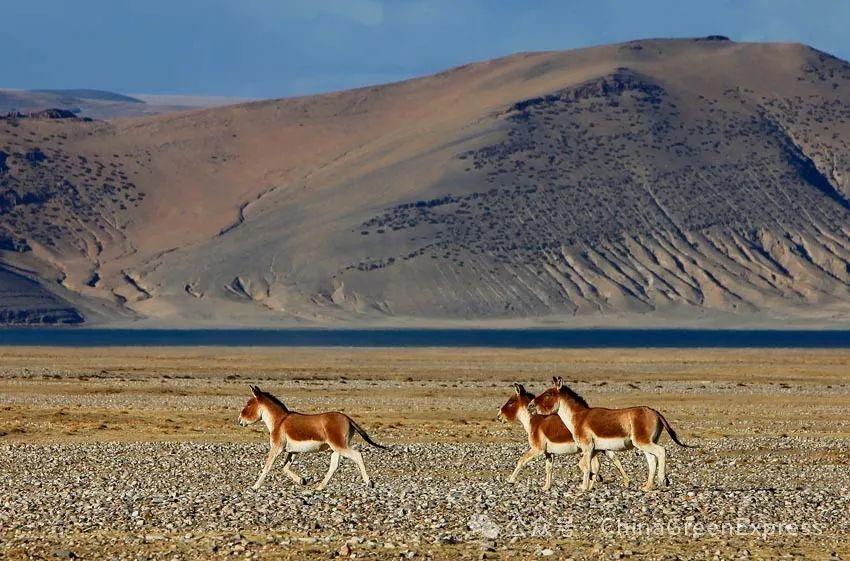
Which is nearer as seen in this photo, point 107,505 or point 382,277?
point 107,505

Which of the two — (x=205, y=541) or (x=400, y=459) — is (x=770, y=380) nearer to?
(x=400, y=459)

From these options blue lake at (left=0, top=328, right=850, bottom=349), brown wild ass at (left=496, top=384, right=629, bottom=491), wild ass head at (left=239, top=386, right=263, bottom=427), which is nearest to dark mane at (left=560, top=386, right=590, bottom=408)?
brown wild ass at (left=496, top=384, right=629, bottom=491)

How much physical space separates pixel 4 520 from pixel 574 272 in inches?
6971

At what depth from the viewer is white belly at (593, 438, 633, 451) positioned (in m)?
23.8

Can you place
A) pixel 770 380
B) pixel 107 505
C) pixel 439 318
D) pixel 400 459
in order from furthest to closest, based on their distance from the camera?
pixel 439 318 < pixel 770 380 < pixel 400 459 < pixel 107 505

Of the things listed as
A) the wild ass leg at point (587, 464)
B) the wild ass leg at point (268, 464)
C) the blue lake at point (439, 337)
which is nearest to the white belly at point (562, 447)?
the wild ass leg at point (587, 464)

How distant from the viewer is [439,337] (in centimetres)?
15225

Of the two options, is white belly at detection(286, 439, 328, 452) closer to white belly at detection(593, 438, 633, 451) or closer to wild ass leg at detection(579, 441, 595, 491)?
wild ass leg at detection(579, 441, 595, 491)

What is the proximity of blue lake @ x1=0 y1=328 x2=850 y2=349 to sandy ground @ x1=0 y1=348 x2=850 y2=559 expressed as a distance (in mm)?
71652

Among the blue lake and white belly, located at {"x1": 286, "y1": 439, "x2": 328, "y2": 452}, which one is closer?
white belly, located at {"x1": 286, "y1": 439, "x2": 328, "y2": 452}

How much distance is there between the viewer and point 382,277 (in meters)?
195

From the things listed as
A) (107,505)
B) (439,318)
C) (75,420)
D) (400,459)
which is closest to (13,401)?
(75,420)

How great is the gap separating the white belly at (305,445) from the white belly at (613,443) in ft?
14.4

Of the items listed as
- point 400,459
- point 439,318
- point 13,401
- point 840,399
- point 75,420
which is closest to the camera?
point 400,459
